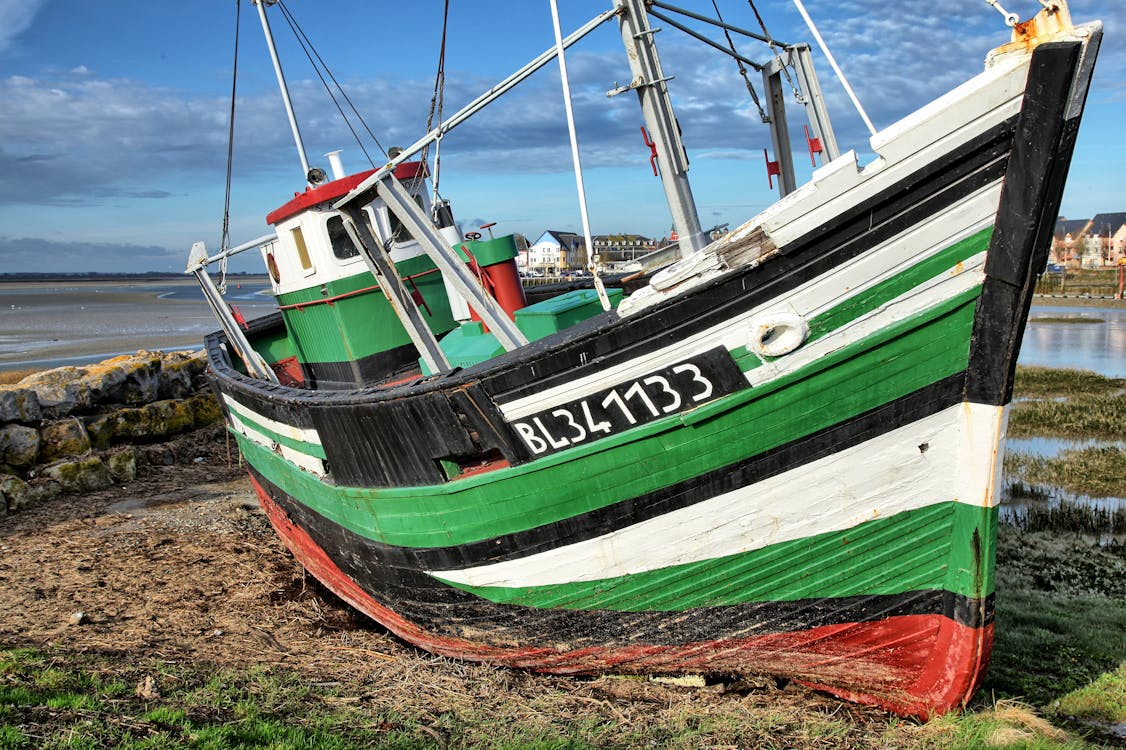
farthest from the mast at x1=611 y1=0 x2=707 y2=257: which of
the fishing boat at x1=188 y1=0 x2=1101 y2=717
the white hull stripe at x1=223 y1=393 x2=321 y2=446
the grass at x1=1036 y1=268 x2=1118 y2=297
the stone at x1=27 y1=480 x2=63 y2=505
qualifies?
the grass at x1=1036 y1=268 x2=1118 y2=297

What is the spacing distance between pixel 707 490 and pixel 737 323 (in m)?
0.97

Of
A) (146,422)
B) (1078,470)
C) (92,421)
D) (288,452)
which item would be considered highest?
(288,452)

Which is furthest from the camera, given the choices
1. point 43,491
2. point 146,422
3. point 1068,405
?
point 1068,405

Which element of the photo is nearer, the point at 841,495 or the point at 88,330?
the point at 841,495

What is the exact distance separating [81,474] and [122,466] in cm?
61

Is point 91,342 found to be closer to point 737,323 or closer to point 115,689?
point 115,689

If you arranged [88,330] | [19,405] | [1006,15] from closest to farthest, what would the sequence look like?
[1006,15], [19,405], [88,330]

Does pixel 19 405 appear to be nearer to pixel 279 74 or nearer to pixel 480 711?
pixel 279 74

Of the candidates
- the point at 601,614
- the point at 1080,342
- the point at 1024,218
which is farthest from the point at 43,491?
the point at 1080,342

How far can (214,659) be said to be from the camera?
5.70m

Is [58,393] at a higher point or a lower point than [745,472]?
higher

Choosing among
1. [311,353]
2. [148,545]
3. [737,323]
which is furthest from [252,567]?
[737,323]

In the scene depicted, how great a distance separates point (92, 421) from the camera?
41.5 feet

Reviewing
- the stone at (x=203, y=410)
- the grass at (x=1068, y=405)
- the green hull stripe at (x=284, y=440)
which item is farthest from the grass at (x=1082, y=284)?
the green hull stripe at (x=284, y=440)
